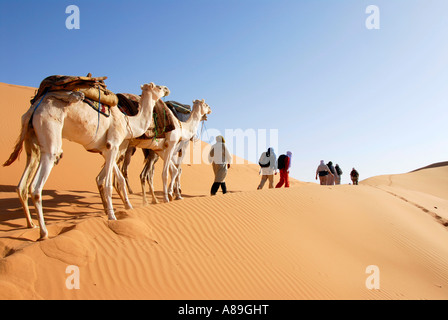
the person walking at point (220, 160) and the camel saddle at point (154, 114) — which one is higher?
the camel saddle at point (154, 114)

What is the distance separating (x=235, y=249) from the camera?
6.24m

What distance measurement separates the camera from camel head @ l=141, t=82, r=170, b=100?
8.79 m

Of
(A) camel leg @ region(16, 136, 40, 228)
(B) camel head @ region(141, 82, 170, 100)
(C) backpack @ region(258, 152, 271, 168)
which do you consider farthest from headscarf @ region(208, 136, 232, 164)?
(A) camel leg @ region(16, 136, 40, 228)

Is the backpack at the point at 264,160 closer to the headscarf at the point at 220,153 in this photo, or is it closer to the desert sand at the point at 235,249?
the headscarf at the point at 220,153

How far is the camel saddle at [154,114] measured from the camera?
8734mm

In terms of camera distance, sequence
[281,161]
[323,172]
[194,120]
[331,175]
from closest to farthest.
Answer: [194,120] → [281,161] → [323,172] → [331,175]

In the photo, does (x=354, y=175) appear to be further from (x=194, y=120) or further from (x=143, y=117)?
(x=143, y=117)

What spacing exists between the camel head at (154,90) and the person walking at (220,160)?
3895 mm

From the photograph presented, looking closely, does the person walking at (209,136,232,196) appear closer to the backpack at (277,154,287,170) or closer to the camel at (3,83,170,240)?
the backpack at (277,154,287,170)

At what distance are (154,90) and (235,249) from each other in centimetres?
496
